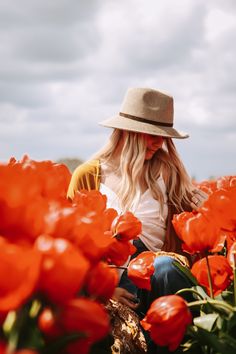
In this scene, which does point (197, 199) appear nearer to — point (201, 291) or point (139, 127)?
point (139, 127)

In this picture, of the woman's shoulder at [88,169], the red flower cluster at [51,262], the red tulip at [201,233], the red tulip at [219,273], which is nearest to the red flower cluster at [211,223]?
the red tulip at [201,233]

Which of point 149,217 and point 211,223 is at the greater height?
point 211,223

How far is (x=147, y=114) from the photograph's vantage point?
452 cm

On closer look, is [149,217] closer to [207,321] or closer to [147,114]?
[147,114]

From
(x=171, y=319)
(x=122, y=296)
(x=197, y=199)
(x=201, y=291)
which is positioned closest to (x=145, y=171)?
(x=197, y=199)

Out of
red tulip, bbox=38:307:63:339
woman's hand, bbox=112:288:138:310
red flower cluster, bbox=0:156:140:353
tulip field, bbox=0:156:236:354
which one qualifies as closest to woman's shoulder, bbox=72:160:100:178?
woman's hand, bbox=112:288:138:310

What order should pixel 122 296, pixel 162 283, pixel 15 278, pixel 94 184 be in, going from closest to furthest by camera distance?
pixel 15 278
pixel 122 296
pixel 162 283
pixel 94 184

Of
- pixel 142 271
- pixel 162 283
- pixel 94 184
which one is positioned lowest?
pixel 162 283

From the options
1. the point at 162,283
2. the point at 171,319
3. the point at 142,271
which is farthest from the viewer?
the point at 162,283

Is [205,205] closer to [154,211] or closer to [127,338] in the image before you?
[127,338]

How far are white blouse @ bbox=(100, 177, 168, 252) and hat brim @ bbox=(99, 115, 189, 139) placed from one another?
46 centimetres

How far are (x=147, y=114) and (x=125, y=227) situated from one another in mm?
2077

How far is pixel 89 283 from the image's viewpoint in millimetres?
1710

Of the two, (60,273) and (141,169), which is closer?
(60,273)
